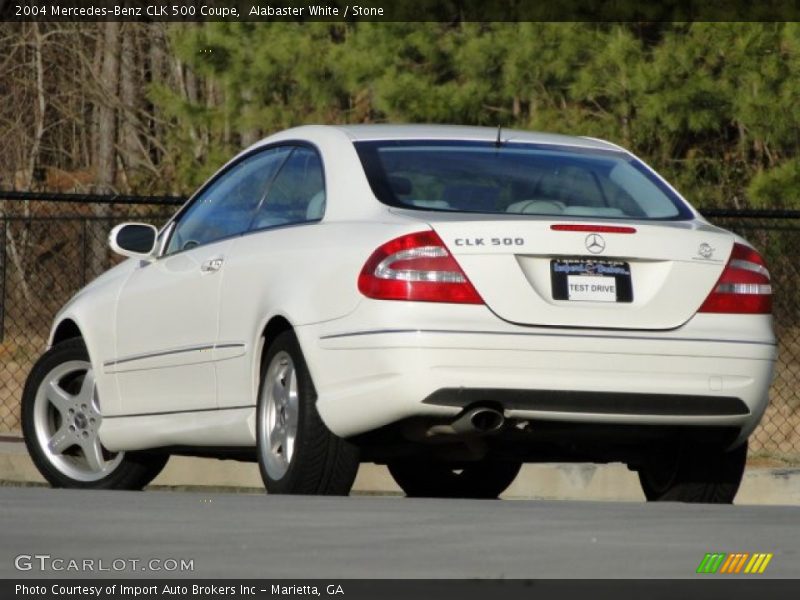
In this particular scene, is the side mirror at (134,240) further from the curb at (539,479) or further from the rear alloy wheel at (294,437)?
the curb at (539,479)

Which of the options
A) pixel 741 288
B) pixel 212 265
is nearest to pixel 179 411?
pixel 212 265

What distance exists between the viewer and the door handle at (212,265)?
27.8 feet

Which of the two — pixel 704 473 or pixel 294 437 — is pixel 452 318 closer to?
pixel 294 437

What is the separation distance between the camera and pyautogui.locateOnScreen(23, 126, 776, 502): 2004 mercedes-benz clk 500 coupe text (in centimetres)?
741

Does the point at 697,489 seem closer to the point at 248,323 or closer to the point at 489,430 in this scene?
the point at 489,430

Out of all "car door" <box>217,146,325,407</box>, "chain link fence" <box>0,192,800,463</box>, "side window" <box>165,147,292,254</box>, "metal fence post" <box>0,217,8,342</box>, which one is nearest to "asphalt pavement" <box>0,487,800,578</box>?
"car door" <box>217,146,325,407</box>

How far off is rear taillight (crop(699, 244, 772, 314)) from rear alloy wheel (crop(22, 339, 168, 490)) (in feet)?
9.52

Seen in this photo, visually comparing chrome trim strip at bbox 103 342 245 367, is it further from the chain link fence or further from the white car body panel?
the chain link fence

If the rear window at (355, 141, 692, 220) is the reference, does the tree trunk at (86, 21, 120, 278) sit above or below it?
below

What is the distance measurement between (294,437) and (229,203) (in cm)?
144

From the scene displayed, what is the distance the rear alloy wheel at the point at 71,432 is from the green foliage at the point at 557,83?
975 cm

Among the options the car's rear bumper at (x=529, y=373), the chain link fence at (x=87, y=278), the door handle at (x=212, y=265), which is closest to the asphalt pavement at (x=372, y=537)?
the car's rear bumper at (x=529, y=373)

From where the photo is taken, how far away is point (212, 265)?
8.53 meters

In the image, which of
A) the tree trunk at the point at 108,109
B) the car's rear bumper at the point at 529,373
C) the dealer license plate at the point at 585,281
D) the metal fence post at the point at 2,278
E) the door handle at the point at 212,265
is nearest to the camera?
the car's rear bumper at the point at 529,373
